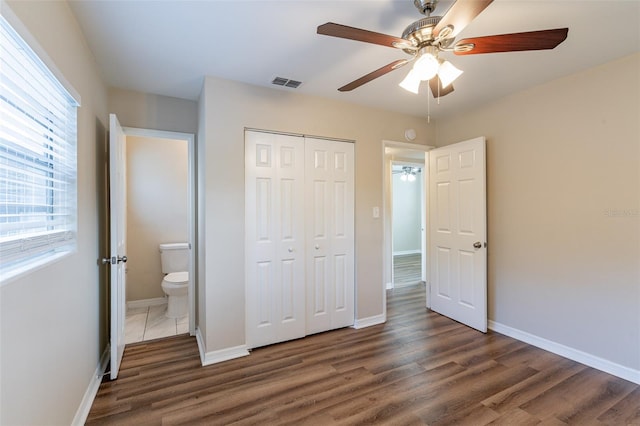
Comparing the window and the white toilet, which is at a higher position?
the window

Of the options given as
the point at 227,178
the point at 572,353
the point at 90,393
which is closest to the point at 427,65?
the point at 227,178

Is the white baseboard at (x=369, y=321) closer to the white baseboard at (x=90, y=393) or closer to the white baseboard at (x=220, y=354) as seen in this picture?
the white baseboard at (x=220, y=354)

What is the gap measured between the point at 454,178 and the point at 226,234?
260 cm

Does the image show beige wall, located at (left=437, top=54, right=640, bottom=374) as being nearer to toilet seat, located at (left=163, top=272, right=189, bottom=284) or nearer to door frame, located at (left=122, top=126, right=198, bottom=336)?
door frame, located at (left=122, top=126, right=198, bottom=336)

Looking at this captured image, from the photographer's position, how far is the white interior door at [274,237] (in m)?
2.74

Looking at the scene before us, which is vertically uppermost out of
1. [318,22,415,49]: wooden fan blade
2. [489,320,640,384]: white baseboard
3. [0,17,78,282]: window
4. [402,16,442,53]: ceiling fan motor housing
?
[402,16,442,53]: ceiling fan motor housing

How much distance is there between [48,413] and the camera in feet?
4.48

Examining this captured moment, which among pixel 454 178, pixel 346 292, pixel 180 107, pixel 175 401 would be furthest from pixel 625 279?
pixel 180 107

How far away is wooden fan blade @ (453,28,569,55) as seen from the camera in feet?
4.50

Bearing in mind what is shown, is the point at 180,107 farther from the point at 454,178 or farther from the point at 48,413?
the point at 454,178

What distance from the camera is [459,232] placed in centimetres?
339

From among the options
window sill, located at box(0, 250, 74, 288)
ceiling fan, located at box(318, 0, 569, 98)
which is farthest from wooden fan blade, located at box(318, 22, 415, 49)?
window sill, located at box(0, 250, 74, 288)

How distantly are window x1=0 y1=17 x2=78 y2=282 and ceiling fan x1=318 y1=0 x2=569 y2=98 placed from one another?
1258 mm

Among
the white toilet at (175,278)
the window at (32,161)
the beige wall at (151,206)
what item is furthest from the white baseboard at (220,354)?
the beige wall at (151,206)
